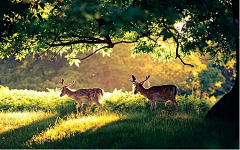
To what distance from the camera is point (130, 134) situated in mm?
7996

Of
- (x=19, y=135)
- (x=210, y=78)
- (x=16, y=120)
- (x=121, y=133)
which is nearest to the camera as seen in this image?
(x=121, y=133)

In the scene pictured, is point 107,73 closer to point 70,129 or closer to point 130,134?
point 70,129

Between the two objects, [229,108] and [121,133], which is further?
[229,108]

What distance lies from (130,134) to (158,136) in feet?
2.22

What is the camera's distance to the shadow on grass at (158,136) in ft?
24.1

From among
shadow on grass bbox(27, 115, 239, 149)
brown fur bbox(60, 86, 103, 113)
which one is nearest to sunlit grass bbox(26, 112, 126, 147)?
shadow on grass bbox(27, 115, 239, 149)

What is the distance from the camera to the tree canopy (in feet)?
19.6

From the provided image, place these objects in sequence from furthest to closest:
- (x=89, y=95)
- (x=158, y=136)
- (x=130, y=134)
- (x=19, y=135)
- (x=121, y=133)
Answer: (x=89, y=95) < (x=19, y=135) < (x=121, y=133) < (x=130, y=134) < (x=158, y=136)

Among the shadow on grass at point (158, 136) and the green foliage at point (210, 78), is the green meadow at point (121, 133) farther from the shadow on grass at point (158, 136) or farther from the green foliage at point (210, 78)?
the green foliage at point (210, 78)

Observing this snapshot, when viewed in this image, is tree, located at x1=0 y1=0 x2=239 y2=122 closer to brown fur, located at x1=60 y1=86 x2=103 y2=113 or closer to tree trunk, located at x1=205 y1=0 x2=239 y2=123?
tree trunk, located at x1=205 y1=0 x2=239 y2=123

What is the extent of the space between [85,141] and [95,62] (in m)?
19.7

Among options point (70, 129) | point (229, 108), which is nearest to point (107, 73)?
point (70, 129)

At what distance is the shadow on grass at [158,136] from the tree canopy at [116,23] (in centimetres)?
193

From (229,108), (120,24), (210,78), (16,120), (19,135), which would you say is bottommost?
(19,135)
